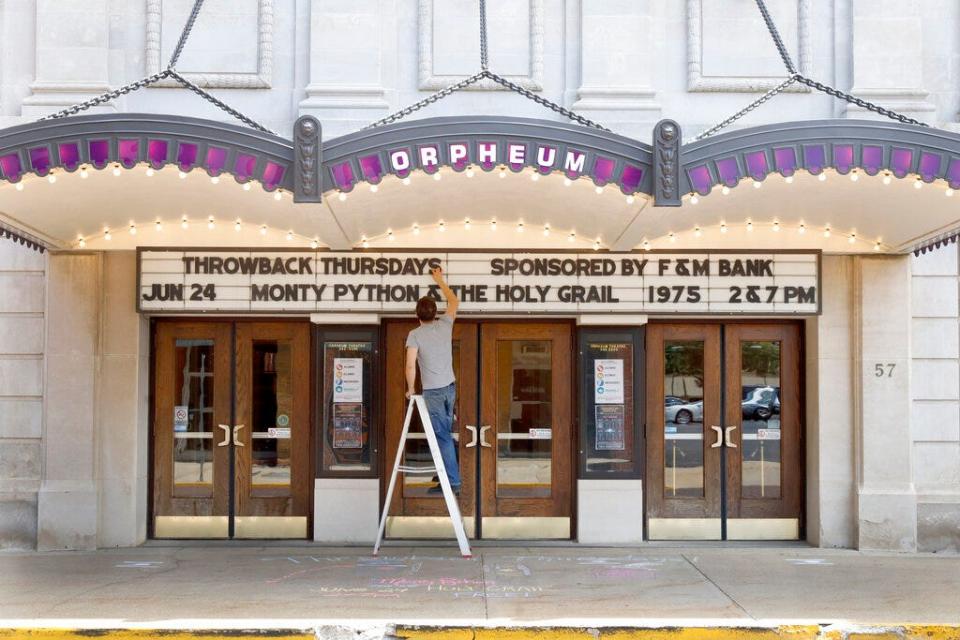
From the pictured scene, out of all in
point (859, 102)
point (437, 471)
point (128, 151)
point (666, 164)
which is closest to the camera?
point (128, 151)

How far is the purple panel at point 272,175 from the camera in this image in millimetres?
7141

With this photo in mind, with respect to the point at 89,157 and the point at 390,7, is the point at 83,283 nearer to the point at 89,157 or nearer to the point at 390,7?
the point at 89,157

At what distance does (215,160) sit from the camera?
7.03m

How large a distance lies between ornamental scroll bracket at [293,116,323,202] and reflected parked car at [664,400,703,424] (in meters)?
5.08

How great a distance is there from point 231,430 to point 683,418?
16.2 feet

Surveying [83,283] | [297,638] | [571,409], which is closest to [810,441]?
[571,409]

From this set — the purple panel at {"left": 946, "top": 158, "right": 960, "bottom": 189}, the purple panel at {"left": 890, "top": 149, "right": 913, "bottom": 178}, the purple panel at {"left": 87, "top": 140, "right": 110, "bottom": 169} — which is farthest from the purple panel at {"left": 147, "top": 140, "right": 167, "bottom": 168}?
the purple panel at {"left": 946, "top": 158, "right": 960, "bottom": 189}

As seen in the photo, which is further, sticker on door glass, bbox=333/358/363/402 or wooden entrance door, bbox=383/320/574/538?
wooden entrance door, bbox=383/320/574/538

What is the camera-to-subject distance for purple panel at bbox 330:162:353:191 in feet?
23.6

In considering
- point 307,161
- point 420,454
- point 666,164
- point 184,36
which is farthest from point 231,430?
point 666,164

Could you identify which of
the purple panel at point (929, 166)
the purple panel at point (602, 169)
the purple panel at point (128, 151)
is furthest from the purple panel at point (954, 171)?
the purple panel at point (128, 151)

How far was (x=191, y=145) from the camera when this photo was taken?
6.98 meters

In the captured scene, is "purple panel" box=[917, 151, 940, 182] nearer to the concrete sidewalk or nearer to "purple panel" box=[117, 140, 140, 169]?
the concrete sidewalk

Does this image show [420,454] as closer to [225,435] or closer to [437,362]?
[437,362]
